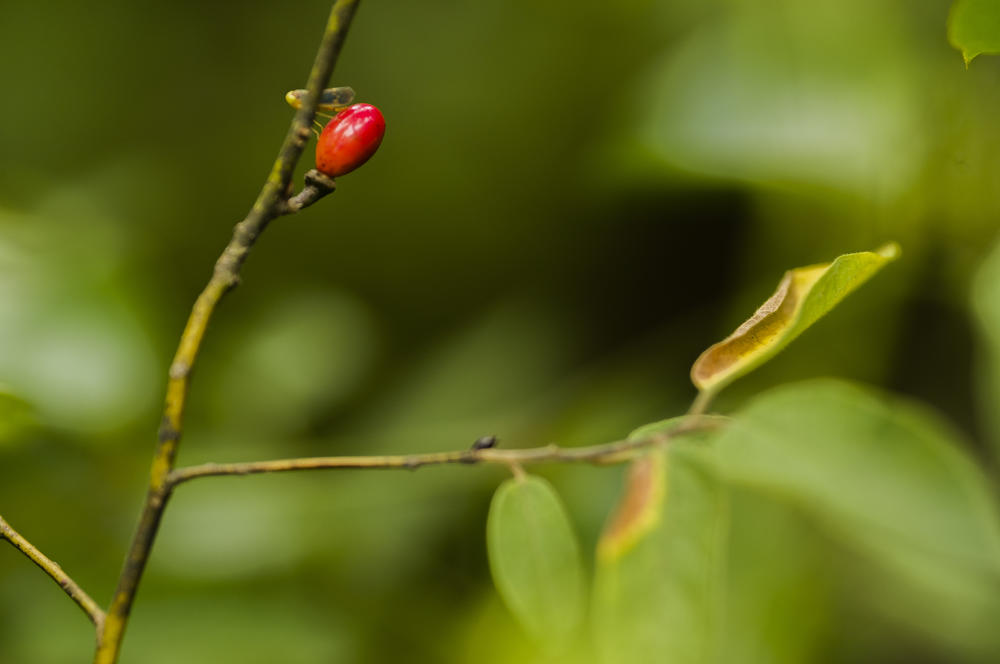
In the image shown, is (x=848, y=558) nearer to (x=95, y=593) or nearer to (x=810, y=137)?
(x=810, y=137)

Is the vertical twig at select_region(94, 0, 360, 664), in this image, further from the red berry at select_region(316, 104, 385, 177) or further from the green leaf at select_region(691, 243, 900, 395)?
the green leaf at select_region(691, 243, 900, 395)

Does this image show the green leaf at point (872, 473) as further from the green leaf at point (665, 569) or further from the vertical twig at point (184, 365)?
the vertical twig at point (184, 365)

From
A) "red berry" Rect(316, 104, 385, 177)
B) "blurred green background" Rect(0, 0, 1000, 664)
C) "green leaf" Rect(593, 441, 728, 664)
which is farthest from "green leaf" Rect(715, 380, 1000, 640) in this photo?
"blurred green background" Rect(0, 0, 1000, 664)

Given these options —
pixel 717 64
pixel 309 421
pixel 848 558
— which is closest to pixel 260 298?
pixel 309 421

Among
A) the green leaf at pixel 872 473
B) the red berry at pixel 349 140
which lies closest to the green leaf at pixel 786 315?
the green leaf at pixel 872 473

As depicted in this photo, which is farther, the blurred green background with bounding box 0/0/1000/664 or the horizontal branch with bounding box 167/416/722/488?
the blurred green background with bounding box 0/0/1000/664

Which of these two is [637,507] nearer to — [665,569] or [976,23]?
[665,569]
